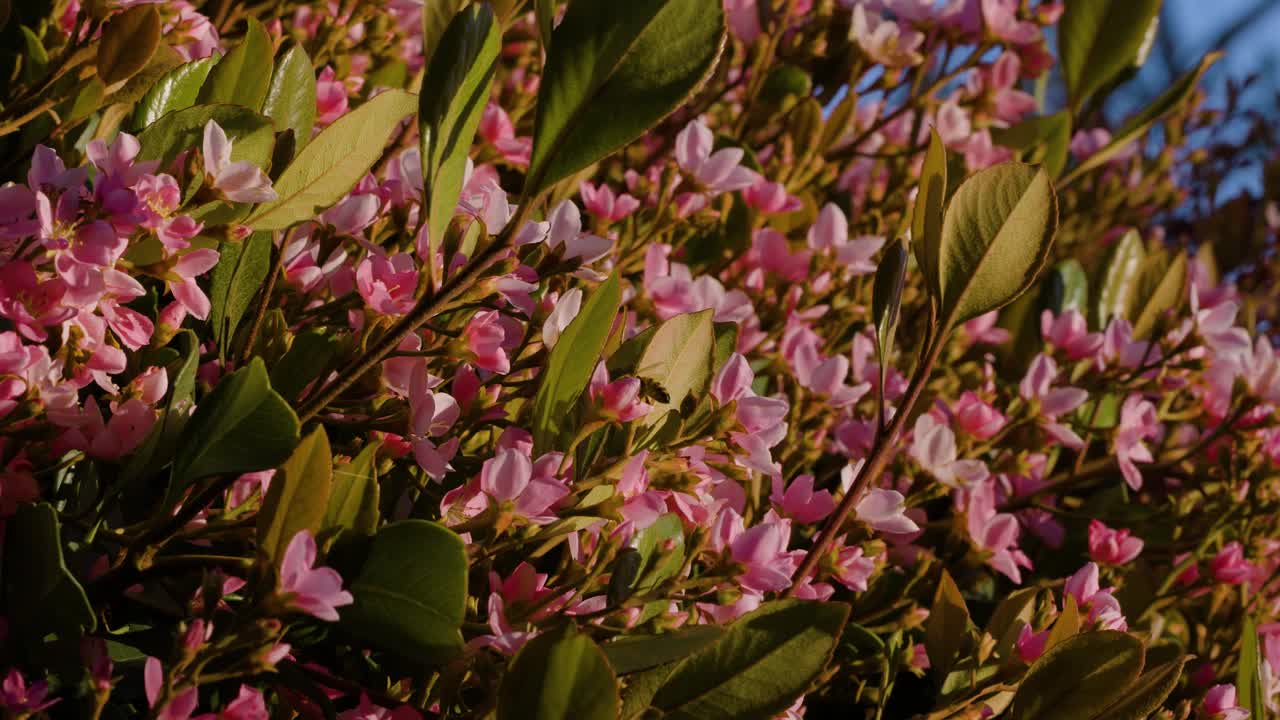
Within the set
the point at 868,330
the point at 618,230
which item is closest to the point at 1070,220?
the point at 868,330

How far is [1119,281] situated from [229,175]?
1.08 m

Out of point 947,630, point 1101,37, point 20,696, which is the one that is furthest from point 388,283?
point 1101,37

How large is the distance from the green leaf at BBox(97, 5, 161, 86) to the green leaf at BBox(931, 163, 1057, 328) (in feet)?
1.63

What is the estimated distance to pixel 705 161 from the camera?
0.91 meters

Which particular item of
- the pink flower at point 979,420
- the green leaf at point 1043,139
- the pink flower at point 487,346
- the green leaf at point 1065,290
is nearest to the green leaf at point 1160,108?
the green leaf at point 1043,139

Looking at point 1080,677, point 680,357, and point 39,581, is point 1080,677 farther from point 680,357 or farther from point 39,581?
point 39,581

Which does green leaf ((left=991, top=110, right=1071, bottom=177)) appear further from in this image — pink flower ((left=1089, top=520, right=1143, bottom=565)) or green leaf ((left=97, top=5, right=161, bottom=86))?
green leaf ((left=97, top=5, right=161, bottom=86))

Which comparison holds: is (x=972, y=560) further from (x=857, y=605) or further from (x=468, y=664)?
(x=468, y=664)

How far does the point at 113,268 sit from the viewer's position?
602 mm

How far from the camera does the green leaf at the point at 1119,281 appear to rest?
1.30 metres

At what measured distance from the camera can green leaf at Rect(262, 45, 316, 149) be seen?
72 centimetres

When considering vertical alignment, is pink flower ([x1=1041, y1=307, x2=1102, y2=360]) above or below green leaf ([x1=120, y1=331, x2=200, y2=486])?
below

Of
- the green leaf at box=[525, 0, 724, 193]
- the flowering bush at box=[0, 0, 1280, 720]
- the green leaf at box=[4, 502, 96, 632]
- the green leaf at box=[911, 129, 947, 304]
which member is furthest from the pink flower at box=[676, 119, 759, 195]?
the green leaf at box=[4, 502, 96, 632]

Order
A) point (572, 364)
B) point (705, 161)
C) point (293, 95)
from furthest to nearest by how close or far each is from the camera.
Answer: point (705, 161), point (293, 95), point (572, 364)
